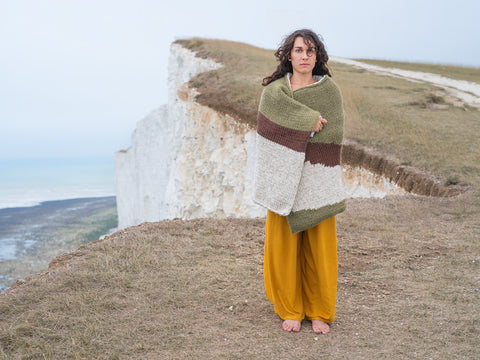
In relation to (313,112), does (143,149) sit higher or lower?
lower

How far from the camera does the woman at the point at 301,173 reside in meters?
3.85

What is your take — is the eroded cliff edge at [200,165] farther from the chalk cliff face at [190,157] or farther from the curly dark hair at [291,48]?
the curly dark hair at [291,48]

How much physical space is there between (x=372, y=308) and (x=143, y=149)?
79.3 ft

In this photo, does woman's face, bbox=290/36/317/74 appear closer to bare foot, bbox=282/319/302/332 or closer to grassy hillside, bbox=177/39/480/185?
bare foot, bbox=282/319/302/332

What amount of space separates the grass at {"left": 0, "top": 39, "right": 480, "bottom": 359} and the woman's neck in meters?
2.34

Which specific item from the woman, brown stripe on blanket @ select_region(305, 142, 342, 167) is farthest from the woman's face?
brown stripe on blanket @ select_region(305, 142, 342, 167)

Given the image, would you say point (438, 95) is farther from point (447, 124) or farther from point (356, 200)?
point (356, 200)

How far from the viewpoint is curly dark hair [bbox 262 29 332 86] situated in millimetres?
3893

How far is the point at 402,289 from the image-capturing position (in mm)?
5059

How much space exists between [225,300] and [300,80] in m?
2.51

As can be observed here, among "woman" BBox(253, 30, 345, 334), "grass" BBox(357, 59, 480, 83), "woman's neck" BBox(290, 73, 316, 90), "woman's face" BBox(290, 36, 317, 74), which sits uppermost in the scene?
"grass" BBox(357, 59, 480, 83)

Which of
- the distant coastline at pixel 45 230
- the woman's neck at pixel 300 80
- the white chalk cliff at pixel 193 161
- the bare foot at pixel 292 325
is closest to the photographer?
the woman's neck at pixel 300 80

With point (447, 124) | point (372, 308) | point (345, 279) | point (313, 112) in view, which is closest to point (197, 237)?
point (345, 279)

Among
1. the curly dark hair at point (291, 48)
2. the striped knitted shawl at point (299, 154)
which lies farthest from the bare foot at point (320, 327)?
the curly dark hair at point (291, 48)
